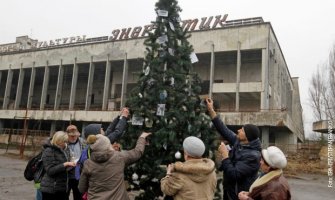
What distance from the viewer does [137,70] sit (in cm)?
3662

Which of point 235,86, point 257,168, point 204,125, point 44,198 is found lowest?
point 44,198

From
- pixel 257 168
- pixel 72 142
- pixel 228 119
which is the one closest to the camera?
pixel 257 168

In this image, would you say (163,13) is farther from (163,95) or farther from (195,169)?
(195,169)

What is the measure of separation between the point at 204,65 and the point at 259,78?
6378mm

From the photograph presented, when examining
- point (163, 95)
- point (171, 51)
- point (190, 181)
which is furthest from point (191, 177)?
point (171, 51)

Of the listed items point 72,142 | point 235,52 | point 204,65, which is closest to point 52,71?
point 204,65

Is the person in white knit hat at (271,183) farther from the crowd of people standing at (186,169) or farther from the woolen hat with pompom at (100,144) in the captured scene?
the woolen hat with pompom at (100,144)

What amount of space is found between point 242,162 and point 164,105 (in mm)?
1557

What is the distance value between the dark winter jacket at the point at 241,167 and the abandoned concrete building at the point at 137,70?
18.7 m

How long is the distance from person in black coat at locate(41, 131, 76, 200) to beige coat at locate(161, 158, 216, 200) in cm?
180

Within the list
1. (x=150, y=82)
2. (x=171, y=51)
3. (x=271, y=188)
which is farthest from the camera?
(x=171, y=51)

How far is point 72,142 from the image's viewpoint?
533 cm

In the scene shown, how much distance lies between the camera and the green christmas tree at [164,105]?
4.73 metres

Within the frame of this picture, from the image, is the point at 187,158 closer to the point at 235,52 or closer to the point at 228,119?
the point at 228,119
